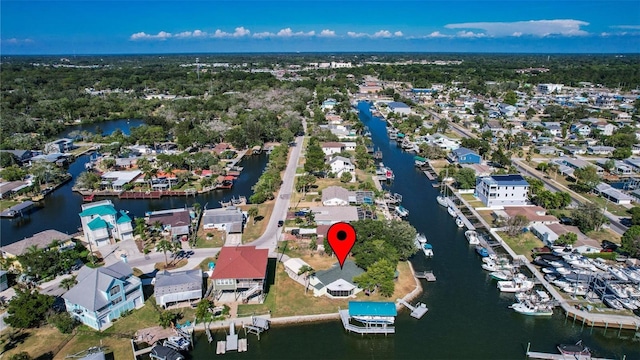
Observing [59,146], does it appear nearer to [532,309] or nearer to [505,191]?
[505,191]

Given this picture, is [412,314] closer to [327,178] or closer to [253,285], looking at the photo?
[253,285]

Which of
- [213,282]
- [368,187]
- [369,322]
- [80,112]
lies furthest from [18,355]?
A: [80,112]

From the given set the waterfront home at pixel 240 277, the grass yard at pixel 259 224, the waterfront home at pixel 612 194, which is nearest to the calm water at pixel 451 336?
the waterfront home at pixel 240 277

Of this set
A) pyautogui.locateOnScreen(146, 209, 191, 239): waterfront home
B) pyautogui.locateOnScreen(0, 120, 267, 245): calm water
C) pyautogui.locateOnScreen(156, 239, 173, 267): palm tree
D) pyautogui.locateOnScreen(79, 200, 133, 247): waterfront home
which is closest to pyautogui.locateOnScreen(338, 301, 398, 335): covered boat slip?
pyautogui.locateOnScreen(156, 239, 173, 267): palm tree

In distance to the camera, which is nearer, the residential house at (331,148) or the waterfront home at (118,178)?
the waterfront home at (118,178)

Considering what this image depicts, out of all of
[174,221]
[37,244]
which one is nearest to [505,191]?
[174,221]

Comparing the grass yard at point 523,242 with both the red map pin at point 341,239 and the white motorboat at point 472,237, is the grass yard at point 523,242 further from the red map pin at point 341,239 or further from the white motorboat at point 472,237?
the red map pin at point 341,239

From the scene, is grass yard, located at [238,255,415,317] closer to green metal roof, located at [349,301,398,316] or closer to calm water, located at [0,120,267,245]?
green metal roof, located at [349,301,398,316]
